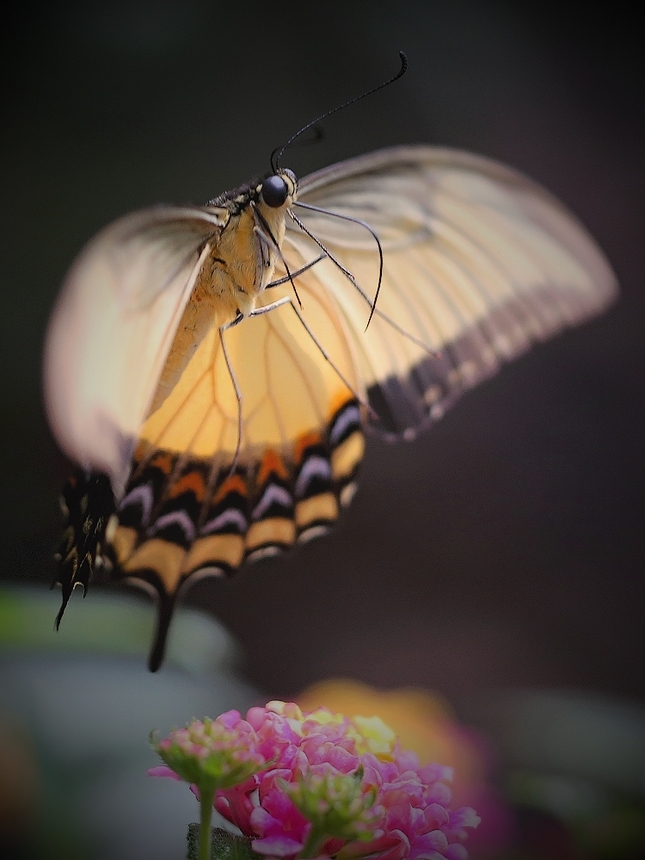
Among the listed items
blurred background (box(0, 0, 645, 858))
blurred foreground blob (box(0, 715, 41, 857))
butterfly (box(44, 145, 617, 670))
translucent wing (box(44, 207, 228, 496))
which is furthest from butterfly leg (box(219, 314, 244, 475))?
blurred foreground blob (box(0, 715, 41, 857))

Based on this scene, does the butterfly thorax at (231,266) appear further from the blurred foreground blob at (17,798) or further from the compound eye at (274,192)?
the blurred foreground blob at (17,798)

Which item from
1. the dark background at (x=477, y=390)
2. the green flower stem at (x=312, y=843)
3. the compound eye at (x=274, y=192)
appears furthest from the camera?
the dark background at (x=477, y=390)

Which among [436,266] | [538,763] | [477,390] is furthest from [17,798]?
[477,390]

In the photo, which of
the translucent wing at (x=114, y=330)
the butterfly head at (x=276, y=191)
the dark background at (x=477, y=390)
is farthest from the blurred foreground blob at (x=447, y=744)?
the butterfly head at (x=276, y=191)

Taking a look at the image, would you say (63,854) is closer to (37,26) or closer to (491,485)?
(491,485)

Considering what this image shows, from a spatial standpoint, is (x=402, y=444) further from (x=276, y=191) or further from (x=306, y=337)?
(x=276, y=191)

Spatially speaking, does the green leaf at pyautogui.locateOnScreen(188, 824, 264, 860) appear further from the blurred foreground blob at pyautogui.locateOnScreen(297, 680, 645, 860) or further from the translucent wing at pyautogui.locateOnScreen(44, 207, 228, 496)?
the blurred foreground blob at pyautogui.locateOnScreen(297, 680, 645, 860)
